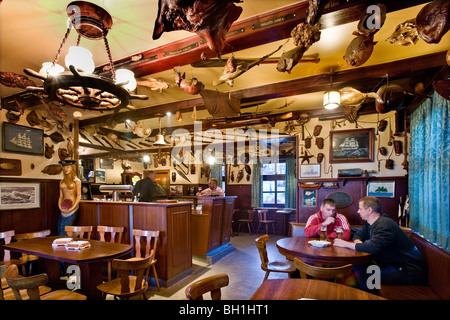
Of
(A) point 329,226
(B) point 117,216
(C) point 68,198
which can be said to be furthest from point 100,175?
(A) point 329,226

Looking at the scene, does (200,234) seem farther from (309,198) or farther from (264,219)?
(264,219)

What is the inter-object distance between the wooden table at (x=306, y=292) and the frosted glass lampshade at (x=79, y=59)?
2.47 metres

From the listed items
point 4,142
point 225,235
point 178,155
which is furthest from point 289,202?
point 4,142

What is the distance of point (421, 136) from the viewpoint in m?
3.70

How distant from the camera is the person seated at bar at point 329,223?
3.49m

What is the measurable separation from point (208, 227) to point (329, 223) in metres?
2.70

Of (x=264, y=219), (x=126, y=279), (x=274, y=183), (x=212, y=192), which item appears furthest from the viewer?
(x=274, y=183)

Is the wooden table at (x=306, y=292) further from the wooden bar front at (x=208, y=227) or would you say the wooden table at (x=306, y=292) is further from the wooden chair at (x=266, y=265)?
the wooden bar front at (x=208, y=227)

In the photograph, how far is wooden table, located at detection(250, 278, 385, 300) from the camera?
1.64 metres

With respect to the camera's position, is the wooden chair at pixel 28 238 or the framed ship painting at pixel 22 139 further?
the framed ship painting at pixel 22 139

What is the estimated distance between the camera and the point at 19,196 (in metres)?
4.50

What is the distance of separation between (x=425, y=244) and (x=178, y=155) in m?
8.35

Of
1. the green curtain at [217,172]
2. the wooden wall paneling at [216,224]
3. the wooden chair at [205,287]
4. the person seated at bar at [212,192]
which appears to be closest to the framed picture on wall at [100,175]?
the green curtain at [217,172]

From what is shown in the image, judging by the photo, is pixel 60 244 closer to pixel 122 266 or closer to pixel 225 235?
pixel 122 266
